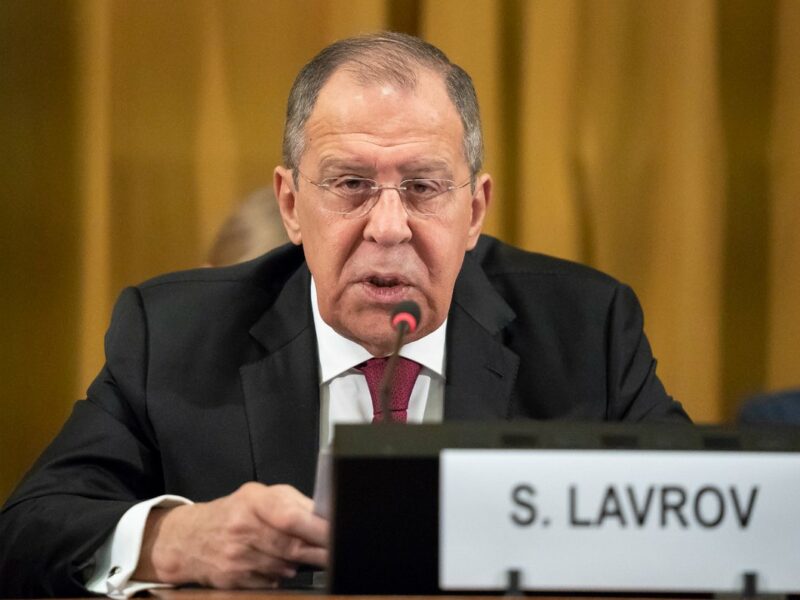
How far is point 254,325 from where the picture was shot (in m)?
2.18

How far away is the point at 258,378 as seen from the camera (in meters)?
2.10

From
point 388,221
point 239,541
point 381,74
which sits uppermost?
point 381,74

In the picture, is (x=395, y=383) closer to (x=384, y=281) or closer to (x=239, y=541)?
(x=384, y=281)

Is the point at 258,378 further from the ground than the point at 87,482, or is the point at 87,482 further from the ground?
the point at 258,378

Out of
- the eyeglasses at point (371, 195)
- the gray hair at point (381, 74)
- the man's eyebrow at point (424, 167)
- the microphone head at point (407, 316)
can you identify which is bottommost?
the microphone head at point (407, 316)

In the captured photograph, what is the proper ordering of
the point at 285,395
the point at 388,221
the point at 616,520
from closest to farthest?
the point at 616,520 → the point at 388,221 → the point at 285,395

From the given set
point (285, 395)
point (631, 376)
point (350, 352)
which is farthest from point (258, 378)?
point (631, 376)

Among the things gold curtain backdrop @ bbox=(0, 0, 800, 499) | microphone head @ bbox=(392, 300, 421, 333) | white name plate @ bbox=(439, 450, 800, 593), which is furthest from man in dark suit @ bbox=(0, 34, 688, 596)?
gold curtain backdrop @ bbox=(0, 0, 800, 499)

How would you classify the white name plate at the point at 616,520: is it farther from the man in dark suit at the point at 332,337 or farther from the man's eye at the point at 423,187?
the man's eye at the point at 423,187

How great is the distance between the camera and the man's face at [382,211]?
6.44 feet

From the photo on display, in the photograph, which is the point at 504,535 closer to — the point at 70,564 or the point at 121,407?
the point at 70,564

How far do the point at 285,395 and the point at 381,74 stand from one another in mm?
559

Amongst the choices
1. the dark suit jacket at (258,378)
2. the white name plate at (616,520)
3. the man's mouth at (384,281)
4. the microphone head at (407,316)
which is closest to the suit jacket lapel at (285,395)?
the dark suit jacket at (258,378)

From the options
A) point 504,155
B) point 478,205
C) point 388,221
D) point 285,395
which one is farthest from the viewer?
point 504,155
